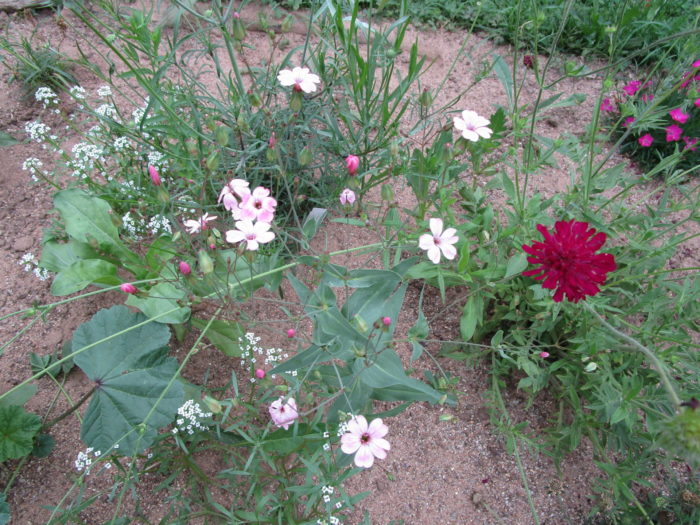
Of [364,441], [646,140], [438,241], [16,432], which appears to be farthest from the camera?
[646,140]

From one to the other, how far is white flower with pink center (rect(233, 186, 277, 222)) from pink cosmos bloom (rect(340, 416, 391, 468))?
63 cm

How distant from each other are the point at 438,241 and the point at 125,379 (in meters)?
1.14

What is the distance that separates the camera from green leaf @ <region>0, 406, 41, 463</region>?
1544mm

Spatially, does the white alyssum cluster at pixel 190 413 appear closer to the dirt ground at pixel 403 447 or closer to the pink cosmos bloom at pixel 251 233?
the dirt ground at pixel 403 447

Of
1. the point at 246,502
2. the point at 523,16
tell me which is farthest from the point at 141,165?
the point at 523,16

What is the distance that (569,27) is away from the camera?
9.90 ft

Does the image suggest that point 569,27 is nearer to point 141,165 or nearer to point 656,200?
point 656,200

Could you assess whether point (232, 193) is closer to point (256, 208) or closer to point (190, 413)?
point (256, 208)

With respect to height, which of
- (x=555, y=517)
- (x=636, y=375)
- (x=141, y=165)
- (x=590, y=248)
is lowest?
(x=555, y=517)

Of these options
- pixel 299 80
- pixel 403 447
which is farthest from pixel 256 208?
pixel 403 447

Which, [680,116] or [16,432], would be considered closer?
[16,432]

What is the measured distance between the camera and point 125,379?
161 cm

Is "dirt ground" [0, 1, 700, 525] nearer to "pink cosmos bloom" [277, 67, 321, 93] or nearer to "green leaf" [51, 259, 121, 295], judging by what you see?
"green leaf" [51, 259, 121, 295]

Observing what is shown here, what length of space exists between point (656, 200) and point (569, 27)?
129cm
